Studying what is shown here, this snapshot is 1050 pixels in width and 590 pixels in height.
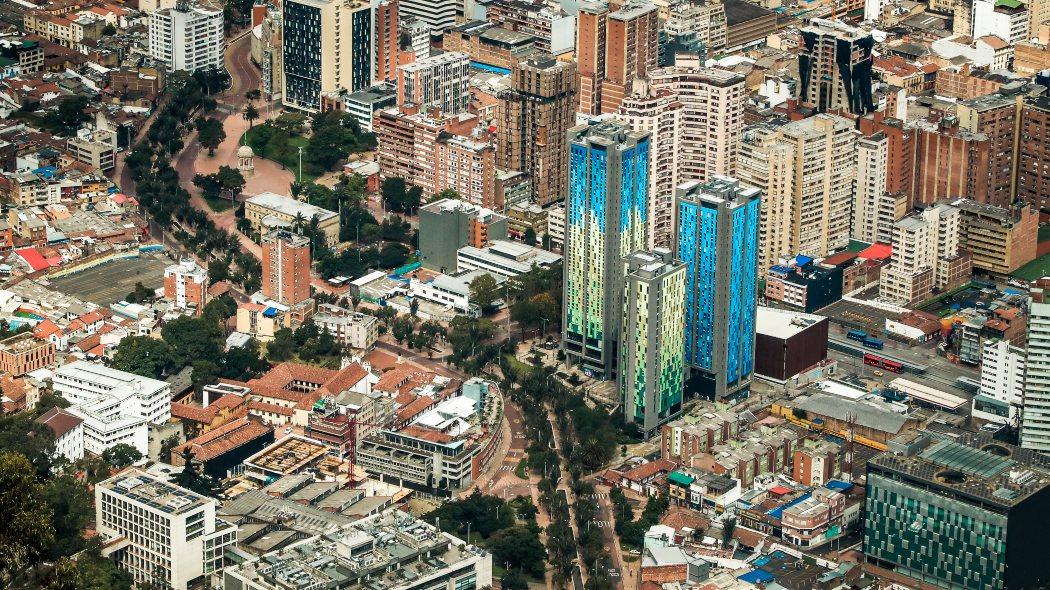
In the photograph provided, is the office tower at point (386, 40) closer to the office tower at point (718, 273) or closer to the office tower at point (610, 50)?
the office tower at point (610, 50)

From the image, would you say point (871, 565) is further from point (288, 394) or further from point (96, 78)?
point (96, 78)

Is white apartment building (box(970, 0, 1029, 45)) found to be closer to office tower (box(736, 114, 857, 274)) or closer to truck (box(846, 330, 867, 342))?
office tower (box(736, 114, 857, 274))

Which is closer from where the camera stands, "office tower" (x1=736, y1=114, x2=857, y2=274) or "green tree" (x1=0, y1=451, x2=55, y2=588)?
"green tree" (x1=0, y1=451, x2=55, y2=588)

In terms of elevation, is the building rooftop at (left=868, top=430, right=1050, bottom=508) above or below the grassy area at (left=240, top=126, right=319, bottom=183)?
above

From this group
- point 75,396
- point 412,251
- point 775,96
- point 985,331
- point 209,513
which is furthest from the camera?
point 775,96

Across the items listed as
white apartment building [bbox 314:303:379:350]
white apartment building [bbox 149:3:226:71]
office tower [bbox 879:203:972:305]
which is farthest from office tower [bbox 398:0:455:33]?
office tower [bbox 879:203:972:305]

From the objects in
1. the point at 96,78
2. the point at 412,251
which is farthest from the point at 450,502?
the point at 96,78
